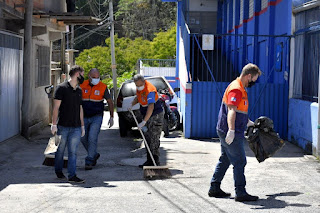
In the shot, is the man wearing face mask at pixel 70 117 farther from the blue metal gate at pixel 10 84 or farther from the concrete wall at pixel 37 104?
the concrete wall at pixel 37 104

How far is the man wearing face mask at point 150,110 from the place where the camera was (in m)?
9.33

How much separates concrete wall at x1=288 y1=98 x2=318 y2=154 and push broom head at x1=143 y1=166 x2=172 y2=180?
3.66m

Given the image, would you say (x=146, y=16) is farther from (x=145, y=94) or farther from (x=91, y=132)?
(x=145, y=94)

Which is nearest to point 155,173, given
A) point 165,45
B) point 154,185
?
point 154,185

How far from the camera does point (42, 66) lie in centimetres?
1855

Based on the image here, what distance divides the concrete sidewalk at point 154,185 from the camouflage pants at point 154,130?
18.0 inches

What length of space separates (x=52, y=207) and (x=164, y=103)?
26.1 ft

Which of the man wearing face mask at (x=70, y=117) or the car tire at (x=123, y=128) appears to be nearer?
the man wearing face mask at (x=70, y=117)

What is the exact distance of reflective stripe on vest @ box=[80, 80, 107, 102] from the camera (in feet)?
32.4

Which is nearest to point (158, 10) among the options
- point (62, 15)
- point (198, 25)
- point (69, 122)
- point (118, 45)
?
point (118, 45)

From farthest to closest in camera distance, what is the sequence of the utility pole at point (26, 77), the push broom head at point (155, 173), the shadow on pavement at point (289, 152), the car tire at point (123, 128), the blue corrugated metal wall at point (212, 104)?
1. the car tire at point (123, 128)
2. the utility pole at point (26, 77)
3. the blue corrugated metal wall at point (212, 104)
4. the shadow on pavement at point (289, 152)
5. the push broom head at point (155, 173)

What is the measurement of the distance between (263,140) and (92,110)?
3298 mm

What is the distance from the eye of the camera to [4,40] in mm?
13250

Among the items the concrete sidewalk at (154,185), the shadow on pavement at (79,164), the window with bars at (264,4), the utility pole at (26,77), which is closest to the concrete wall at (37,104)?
the utility pole at (26,77)
